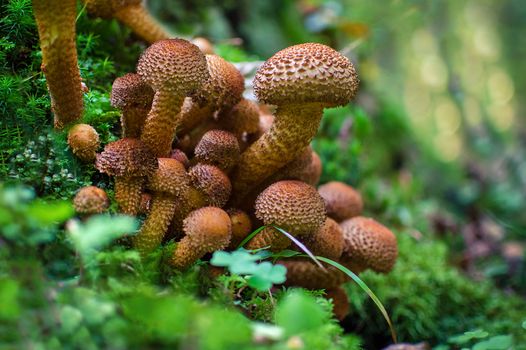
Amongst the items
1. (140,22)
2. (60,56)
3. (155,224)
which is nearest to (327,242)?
(155,224)

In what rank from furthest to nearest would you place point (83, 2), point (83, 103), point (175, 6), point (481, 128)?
point (481, 128), point (175, 6), point (83, 2), point (83, 103)

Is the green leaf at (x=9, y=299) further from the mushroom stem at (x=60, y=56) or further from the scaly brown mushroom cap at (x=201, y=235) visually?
the mushroom stem at (x=60, y=56)

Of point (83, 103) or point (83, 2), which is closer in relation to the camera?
point (83, 103)

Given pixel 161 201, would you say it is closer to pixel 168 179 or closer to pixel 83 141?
pixel 168 179

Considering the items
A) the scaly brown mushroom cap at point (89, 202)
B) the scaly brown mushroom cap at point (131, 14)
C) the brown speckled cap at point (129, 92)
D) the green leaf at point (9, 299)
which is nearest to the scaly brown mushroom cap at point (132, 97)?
the brown speckled cap at point (129, 92)

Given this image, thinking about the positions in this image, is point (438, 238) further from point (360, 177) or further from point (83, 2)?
point (83, 2)

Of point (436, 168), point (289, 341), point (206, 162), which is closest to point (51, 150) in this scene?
point (206, 162)

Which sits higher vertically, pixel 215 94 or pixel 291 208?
pixel 215 94
